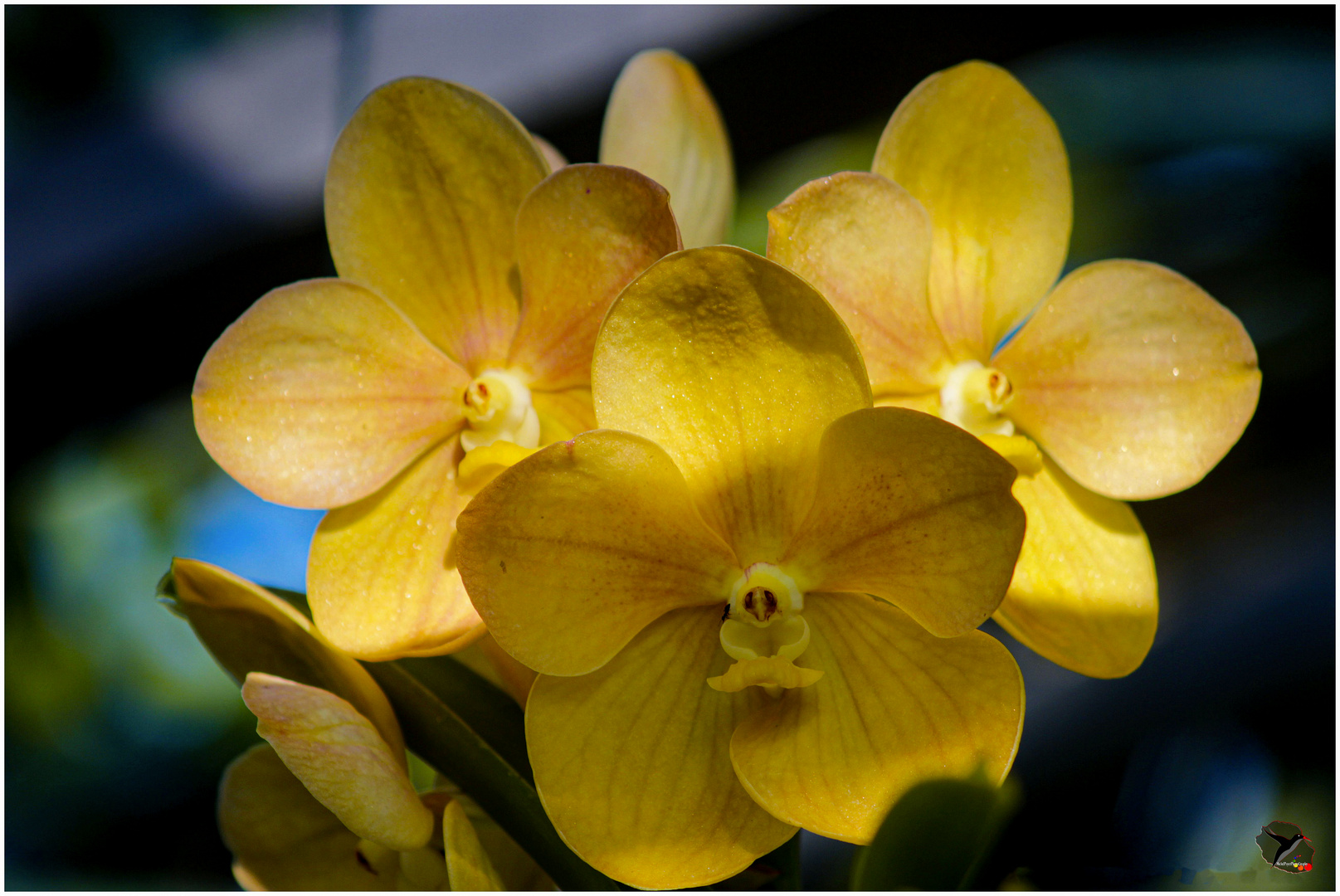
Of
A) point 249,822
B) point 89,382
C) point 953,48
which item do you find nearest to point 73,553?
point 89,382

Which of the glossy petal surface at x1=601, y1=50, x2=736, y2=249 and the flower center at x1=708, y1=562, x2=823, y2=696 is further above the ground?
the glossy petal surface at x1=601, y1=50, x2=736, y2=249

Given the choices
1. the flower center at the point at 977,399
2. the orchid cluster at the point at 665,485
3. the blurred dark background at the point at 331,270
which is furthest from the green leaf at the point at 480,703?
the blurred dark background at the point at 331,270

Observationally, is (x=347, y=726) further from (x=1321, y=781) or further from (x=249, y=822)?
(x=1321, y=781)

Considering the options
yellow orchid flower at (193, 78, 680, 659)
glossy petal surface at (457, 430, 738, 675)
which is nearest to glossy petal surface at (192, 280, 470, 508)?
yellow orchid flower at (193, 78, 680, 659)

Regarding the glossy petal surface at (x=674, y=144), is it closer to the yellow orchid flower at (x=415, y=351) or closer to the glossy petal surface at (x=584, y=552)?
the yellow orchid flower at (x=415, y=351)

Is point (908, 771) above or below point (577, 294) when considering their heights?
below

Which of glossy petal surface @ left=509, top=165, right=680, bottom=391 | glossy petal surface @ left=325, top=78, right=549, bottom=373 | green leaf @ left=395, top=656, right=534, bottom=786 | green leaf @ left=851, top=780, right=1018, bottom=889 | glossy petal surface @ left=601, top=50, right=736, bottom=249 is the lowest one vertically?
green leaf @ left=851, top=780, right=1018, bottom=889

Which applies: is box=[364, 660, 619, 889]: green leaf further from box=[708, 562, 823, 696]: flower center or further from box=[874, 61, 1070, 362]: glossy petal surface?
box=[874, 61, 1070, 362]: glossy petal surface
